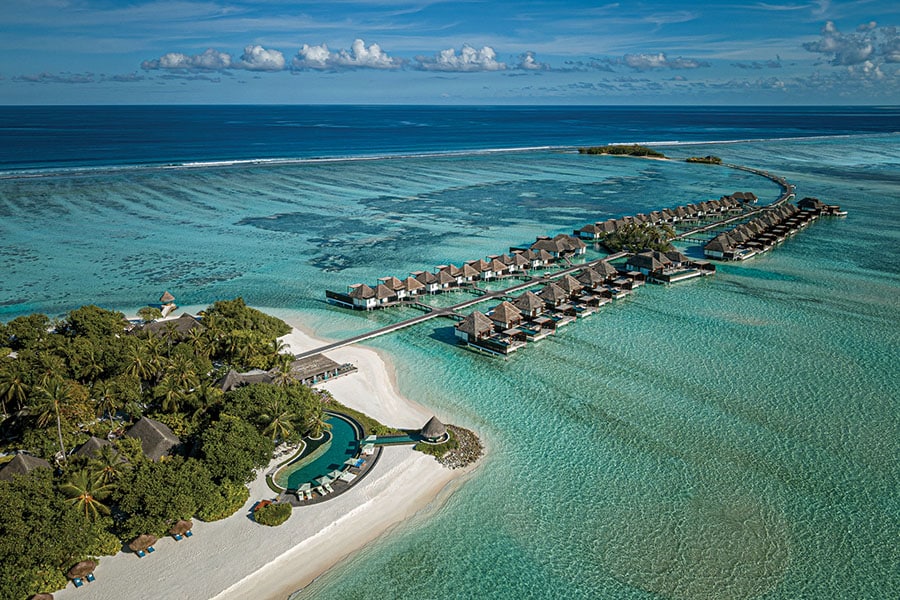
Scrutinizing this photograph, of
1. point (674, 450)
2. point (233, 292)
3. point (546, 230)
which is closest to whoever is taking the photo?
point (674, 450)

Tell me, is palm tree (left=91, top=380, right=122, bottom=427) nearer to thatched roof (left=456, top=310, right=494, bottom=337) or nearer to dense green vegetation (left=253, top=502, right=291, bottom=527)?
dense green vegetation (left=253, top=502, right=291, bottom=527)

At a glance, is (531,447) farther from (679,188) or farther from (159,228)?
(679,188)

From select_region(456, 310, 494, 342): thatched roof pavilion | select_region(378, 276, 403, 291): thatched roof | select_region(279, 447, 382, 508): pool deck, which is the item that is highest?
select_region(378, 276, 403, 291): thatched roof

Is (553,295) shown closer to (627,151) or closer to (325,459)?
(325,459)

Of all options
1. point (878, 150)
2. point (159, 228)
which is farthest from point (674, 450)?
point (878, 150)

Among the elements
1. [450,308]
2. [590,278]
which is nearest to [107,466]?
[450,308]

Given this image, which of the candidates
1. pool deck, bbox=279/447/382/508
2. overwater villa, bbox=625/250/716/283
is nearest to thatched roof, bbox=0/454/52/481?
pool deck, bbox=279/447/382/508

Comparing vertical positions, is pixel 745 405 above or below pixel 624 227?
below
